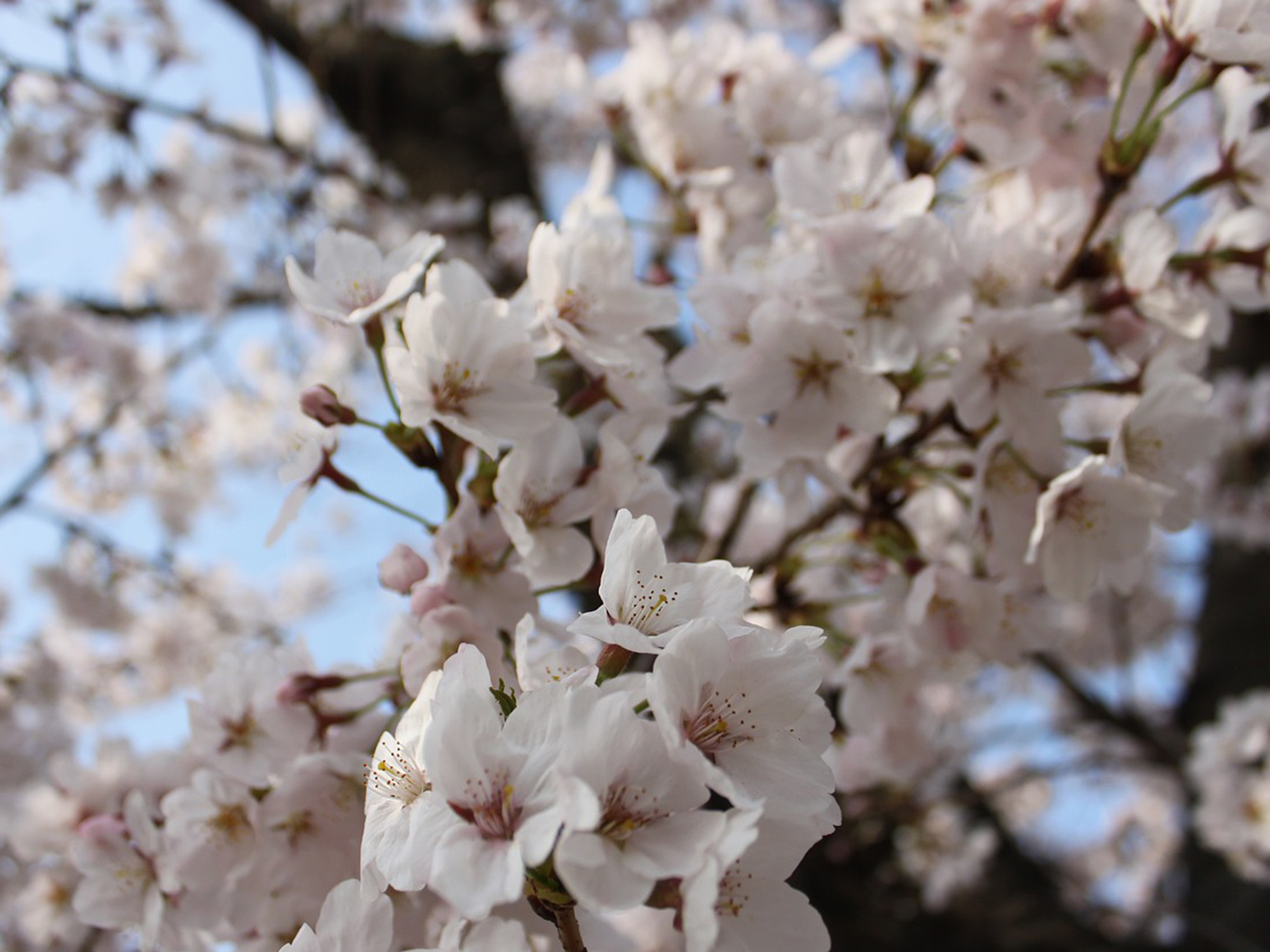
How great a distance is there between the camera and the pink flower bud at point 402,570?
1019mm

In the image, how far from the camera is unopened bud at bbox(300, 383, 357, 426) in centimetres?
101

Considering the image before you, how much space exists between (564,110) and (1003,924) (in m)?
4.69

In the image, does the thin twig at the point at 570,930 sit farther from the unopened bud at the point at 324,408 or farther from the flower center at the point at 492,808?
the unopened bud at the point at 324,408

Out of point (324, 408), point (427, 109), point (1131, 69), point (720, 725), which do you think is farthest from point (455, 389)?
point (427, 109)

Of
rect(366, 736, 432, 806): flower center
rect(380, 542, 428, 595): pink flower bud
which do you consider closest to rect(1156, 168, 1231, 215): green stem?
rect(380, 542, 428, 595): pink flower bud

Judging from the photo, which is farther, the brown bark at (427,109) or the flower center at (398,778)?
the brown bark at (427,109)

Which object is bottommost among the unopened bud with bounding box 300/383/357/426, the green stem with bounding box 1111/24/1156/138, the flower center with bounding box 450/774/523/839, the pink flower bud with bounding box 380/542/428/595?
the pink flower bud with bounding box 380/542/428/595

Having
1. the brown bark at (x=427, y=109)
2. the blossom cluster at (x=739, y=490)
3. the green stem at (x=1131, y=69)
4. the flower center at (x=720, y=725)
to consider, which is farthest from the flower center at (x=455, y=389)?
the brown bark at (x=427, y=109)

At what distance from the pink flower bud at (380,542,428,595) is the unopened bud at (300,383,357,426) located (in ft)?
0.49

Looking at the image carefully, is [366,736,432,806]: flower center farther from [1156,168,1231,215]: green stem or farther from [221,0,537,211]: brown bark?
[221,0,537,211]: brown bark

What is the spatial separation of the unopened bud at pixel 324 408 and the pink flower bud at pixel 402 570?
0.15 meters

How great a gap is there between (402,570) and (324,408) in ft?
0.62

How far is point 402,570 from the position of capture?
3.34ft

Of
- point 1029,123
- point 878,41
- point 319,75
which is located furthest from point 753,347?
point 319,75
